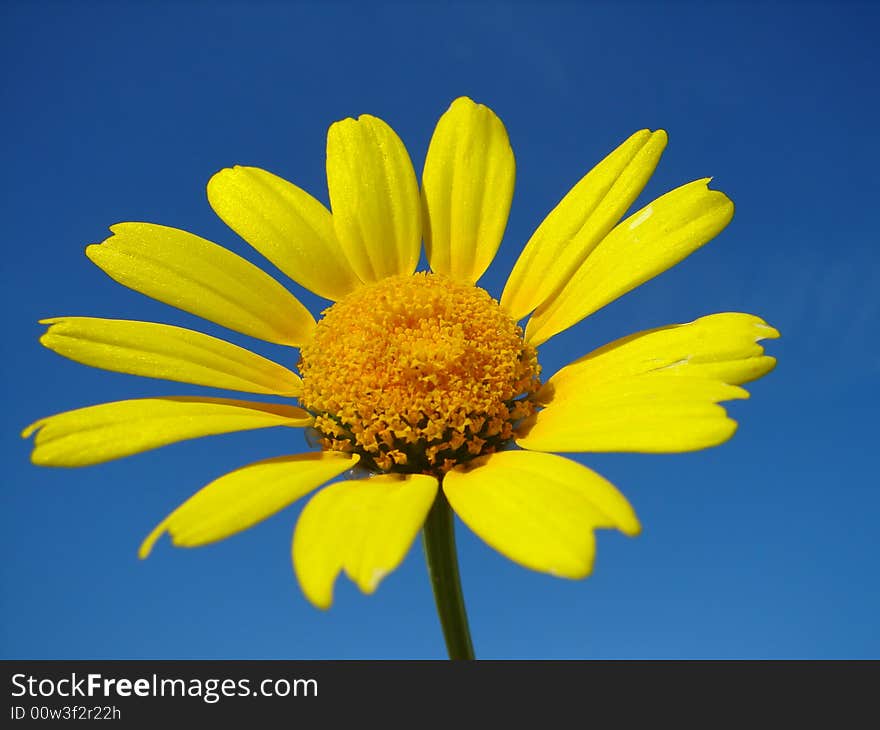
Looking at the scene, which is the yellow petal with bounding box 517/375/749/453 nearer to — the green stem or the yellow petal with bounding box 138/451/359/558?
the green stem

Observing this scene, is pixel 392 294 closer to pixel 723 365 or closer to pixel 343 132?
pixel 343 132

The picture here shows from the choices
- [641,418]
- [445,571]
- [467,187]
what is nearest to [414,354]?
[445,571]

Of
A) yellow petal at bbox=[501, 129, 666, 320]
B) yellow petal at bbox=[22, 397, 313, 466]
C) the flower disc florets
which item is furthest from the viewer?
yellow petal at bbox=[501, 129, 666, 320]

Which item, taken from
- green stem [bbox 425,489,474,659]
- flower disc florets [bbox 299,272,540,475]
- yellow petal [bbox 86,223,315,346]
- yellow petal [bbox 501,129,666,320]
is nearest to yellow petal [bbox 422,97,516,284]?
yellow petal [bbox 501,129,666,320]

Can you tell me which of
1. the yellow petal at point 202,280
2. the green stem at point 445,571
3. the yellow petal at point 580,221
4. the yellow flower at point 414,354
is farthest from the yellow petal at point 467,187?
the green stem at point 445,571

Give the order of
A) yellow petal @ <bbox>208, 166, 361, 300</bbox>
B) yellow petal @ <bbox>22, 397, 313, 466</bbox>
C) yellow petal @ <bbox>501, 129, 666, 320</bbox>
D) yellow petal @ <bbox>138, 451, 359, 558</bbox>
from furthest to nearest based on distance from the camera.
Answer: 1. yellow petal @ <bbox>208, 166, 361, 300</bbox>
2. yellow petal @ <bbox>501, 129, 666, 320</bbox>
3. yellow petal @ <bbox>22, 397, 313, 466</bbox>
4. yellow petal @ <bbox>138, 451, 359, 558</bbox>

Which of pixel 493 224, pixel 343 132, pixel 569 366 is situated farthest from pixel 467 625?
pixel 343 132
